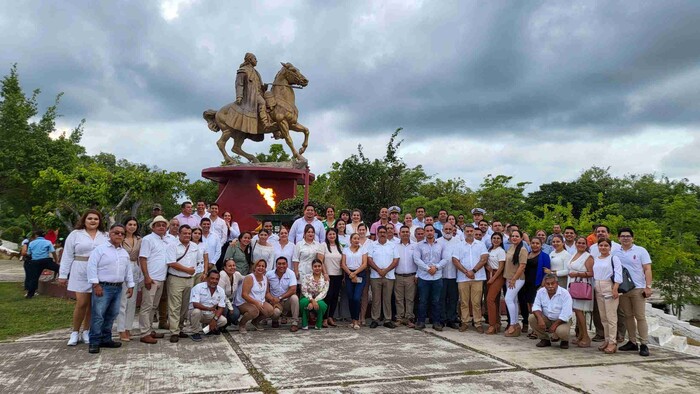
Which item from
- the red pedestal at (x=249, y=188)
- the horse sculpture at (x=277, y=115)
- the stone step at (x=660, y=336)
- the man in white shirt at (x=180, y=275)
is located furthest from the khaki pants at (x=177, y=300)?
the horse sculpture at (x=277, y=115)

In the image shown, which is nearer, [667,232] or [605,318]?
[605,318]

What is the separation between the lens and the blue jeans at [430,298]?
7410mm

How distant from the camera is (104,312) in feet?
18.4

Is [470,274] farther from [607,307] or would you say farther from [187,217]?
[187,217]

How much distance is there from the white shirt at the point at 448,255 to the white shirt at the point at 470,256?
0.24 ft

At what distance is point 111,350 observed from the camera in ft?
18.1

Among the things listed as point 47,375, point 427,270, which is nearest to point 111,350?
point 47,375

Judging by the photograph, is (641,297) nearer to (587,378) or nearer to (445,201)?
(587,378)

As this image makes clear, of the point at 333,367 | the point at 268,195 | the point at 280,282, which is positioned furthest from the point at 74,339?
the point at 268,195

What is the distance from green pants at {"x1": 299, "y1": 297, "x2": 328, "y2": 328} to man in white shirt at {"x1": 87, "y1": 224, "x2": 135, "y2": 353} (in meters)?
2.37

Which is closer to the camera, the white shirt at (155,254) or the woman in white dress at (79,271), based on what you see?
the woman in white dress at (79,271)

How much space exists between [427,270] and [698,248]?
11660 millimetres

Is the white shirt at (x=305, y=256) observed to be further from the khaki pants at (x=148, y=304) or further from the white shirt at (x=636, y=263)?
the white shirt at (x=636, y=263)

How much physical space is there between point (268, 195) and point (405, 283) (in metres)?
7.50
